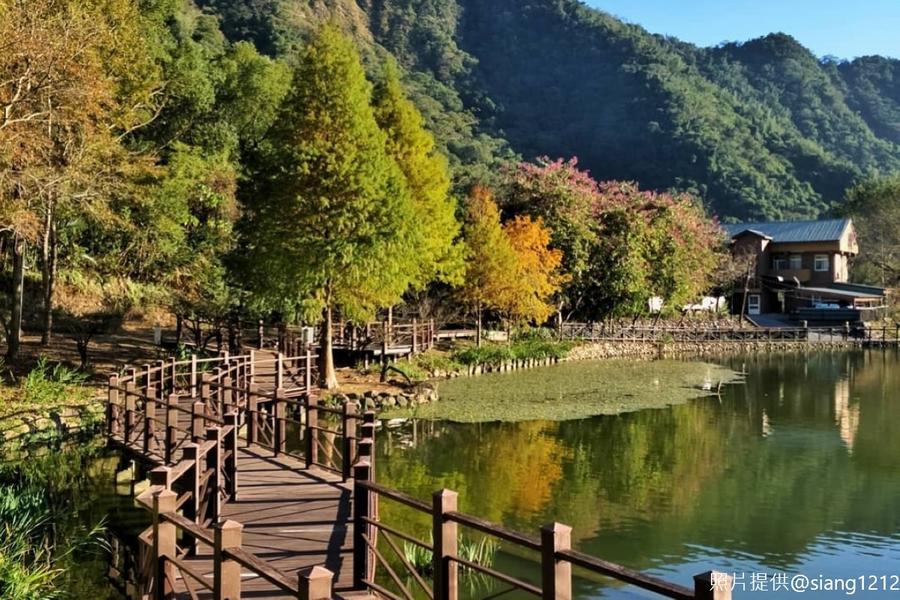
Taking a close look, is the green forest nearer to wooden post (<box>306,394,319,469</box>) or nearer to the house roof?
the house roof

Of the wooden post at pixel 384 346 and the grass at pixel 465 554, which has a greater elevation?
the wooden post at pixel 384 346

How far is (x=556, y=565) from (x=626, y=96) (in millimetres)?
96557

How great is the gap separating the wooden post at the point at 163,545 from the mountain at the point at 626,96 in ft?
170

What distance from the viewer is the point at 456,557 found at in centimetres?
500

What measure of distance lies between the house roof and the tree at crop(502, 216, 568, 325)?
88.2 feet

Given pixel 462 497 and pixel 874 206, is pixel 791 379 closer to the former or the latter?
pixel 462 497

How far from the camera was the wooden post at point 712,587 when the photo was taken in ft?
9.98

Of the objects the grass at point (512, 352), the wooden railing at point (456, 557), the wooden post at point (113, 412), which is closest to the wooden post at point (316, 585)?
the wooden railing at point (456, 557)

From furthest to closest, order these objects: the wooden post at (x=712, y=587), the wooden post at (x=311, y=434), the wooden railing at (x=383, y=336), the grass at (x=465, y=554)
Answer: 1. the wooden railing at (x=383, y=336)
2. the wooden post at (x=311, y=434)
3. the grass at (x=465, y=554)
4. the wooden post at (x=712, y=587)

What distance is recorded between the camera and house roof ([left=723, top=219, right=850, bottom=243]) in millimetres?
54062

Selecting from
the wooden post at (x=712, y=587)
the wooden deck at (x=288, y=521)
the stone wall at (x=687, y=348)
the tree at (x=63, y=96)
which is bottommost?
the stone wall at (x=687, y=348)

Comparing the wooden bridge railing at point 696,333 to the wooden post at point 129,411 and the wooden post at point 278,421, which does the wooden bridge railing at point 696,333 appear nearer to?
the wooden post at point 129,411

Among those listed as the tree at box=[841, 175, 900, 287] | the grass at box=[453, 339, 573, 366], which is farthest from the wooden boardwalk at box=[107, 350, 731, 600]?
the tree at box=[841, 175, 900, 287]

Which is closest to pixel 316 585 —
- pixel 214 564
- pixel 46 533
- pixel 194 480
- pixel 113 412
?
pixel 214 564
